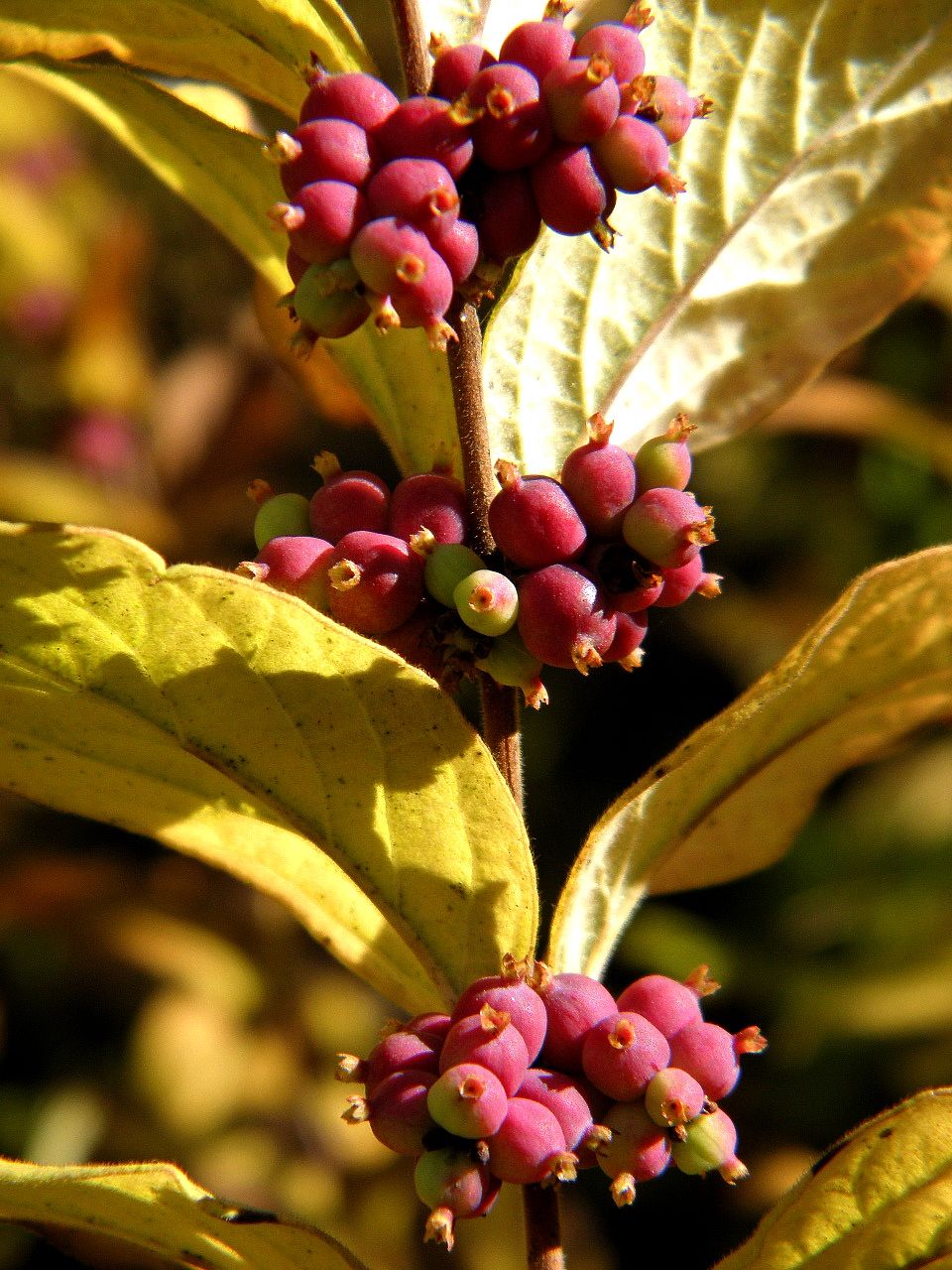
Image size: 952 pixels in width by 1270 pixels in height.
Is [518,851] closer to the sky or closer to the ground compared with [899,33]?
closer to the ground

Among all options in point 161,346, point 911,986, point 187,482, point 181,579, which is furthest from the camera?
point 161,346

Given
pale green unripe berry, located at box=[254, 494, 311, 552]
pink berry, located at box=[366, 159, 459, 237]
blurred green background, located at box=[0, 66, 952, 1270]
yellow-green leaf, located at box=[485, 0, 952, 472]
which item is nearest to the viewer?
pink berry, located at box=[366, 159, 459, 237]

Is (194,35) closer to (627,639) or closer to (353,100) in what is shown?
(353,100)

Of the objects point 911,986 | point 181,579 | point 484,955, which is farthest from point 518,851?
point 911,986

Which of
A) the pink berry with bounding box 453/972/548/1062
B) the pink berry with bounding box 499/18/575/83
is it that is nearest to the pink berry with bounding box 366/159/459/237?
the pink berry with bounding box 499/18/575/83

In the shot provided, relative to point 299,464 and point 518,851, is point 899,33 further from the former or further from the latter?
point 299,464

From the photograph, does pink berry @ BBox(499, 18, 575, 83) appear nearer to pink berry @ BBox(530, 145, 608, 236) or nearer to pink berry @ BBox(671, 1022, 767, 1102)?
pink berry @ BBox(530, 145, 608, 236)

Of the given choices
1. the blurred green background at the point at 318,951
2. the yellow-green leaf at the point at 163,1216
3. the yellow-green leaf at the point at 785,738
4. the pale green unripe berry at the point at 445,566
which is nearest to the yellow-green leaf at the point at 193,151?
the pale green unripe berry at the point at 445,566
